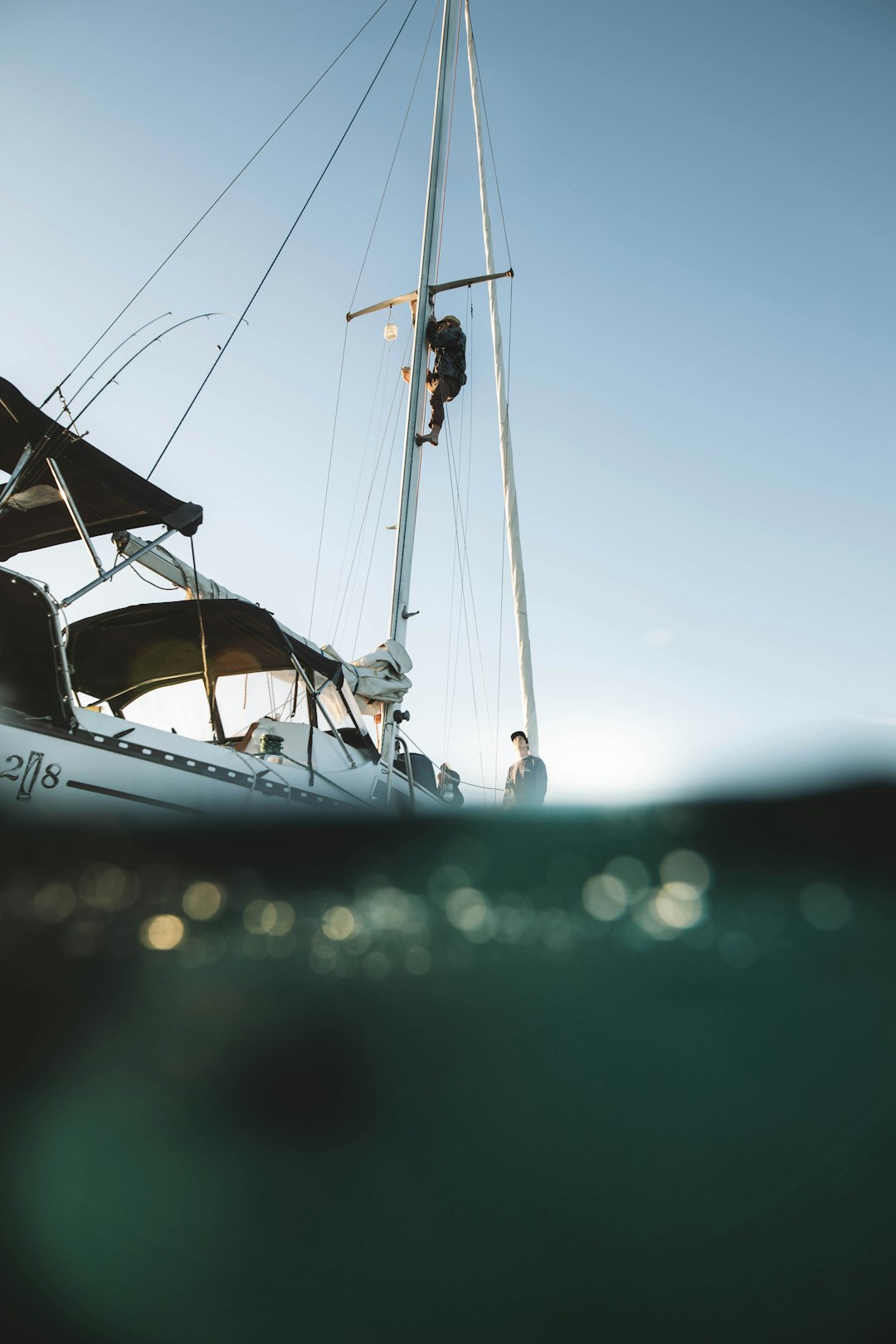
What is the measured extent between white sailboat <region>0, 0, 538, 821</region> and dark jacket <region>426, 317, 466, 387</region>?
1.73 m

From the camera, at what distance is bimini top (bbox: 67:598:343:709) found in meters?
4.32

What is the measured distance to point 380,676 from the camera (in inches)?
219

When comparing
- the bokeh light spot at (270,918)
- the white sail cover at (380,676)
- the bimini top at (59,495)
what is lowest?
the bokeh light spot at (270,918)

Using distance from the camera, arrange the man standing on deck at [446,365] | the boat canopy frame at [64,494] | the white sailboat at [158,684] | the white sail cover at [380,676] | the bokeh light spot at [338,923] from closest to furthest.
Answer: the bokeh light spot at [338,923] < the white sailboat at [158,684] < the boat canopy frame at [64,494] < the white sail cover at [380,676] < the man standing on deck at [446,365]

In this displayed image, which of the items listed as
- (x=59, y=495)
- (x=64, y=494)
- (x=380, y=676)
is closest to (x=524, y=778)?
(x=380, y=676)

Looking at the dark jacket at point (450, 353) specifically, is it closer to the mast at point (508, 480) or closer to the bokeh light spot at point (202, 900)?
the mast at point (508, 480)

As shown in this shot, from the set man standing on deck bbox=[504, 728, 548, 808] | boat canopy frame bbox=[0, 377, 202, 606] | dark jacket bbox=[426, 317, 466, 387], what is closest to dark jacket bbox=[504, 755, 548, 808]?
man standing on deck bbox=[504, 728, 548, 808]

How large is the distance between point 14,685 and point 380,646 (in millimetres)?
3488

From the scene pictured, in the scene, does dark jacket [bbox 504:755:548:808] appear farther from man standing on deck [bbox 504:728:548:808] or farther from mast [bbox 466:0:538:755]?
mast [bbox 466:0:538:755]

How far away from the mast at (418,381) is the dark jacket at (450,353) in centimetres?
16

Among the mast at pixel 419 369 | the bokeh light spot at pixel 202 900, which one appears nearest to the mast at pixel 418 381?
the mast at pixel 419 369

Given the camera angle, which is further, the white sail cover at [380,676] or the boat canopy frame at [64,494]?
the white sail cover at [380,676]

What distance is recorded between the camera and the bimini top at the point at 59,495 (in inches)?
151

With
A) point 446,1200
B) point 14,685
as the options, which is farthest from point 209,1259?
point 14,685
